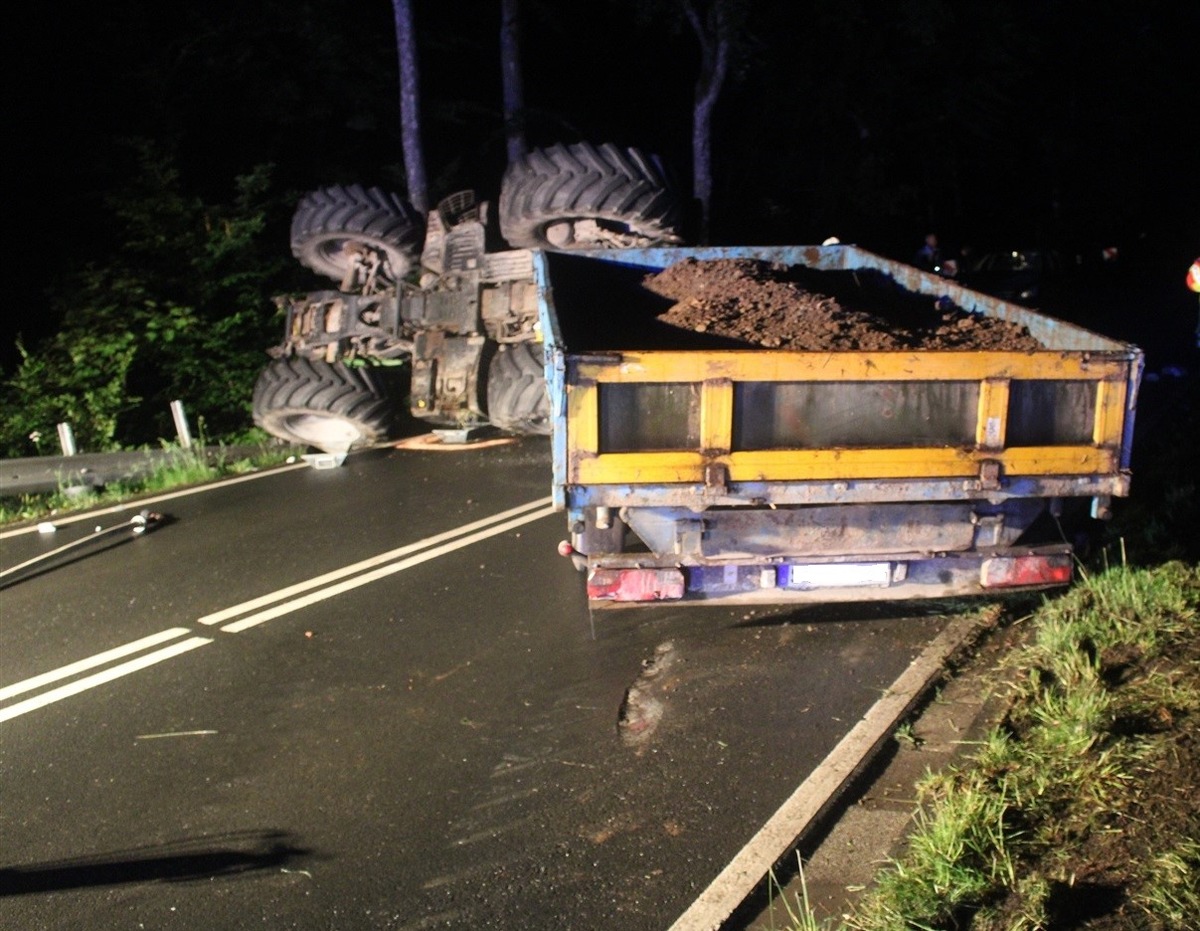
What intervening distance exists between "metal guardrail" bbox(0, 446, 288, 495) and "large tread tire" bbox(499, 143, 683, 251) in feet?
13.6

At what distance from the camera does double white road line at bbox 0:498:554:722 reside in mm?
4828

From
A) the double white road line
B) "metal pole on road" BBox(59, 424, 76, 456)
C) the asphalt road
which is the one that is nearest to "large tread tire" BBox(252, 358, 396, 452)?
"metal pole on road" BBox(59, 424, 76, 456)

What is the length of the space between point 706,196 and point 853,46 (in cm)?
606

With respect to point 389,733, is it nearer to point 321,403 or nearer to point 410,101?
point 321,403

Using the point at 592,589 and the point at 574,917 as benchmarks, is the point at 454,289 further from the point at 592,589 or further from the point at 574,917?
the point at 574,917

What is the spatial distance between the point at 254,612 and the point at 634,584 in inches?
102

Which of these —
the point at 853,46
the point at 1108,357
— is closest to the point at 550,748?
the point at 1108,357

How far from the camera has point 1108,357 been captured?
4168 millimetres

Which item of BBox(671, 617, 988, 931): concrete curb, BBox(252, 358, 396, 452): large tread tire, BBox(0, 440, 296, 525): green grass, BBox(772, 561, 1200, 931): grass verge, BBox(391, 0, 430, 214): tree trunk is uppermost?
BBox(391, 0, 430, 214): tree trunk

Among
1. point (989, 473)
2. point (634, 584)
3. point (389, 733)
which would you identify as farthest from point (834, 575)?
point (389, 733)

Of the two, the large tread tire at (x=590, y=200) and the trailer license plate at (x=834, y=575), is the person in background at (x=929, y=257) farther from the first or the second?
the trailer license plate at (x=834, y=575)

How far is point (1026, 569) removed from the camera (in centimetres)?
448

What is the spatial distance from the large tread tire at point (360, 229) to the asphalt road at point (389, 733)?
4.74m

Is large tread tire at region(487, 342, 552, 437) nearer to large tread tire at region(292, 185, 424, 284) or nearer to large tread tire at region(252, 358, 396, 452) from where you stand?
large tread tire at region(252, 358, 396, 452)
